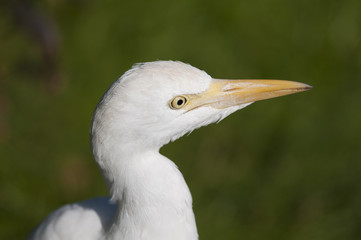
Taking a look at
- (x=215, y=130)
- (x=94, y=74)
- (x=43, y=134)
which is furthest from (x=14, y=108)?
(x=215, y=130)

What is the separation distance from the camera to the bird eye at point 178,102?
1.95 metres

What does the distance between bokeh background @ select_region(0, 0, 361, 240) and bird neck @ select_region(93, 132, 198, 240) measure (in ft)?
6.49

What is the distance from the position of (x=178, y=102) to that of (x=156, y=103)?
115 millimetres

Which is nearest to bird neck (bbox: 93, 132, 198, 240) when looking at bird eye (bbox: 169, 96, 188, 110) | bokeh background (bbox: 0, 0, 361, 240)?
bird eye (bbox: 169, 96, 188, 110)

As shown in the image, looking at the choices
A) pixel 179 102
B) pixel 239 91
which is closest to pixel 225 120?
pixel 239 91

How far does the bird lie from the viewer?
1905mm

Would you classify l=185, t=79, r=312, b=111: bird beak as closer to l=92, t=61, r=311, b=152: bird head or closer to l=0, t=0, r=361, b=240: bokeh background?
l=92, t=61, r=311, b=152: bird head

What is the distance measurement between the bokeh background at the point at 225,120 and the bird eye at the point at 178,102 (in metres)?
2.05

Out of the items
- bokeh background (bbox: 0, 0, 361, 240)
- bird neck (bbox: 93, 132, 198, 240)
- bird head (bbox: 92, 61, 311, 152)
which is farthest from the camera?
bokeh background (bbox: 0, 0, 361, 240)

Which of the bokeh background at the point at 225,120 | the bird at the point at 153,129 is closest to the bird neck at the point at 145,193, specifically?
the bird at the point at 153,129

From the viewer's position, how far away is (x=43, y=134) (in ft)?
15.3

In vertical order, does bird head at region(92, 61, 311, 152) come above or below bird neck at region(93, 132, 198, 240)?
above

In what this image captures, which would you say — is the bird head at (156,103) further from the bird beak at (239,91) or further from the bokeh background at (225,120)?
the bokeh background at (225,120)

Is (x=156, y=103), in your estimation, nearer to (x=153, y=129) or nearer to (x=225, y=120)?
(x=153, y=129)
